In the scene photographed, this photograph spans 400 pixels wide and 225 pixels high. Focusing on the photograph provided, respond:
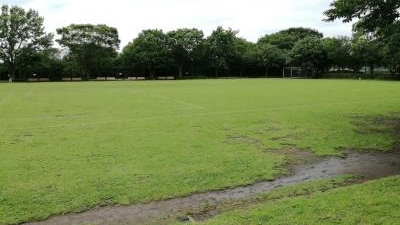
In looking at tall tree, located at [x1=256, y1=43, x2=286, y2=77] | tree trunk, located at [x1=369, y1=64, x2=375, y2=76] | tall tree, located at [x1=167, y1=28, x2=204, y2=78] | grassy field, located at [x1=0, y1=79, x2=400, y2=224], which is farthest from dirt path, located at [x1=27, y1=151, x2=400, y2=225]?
tall tree, located at [x1=256, y1=43, x2=286, y2=77]

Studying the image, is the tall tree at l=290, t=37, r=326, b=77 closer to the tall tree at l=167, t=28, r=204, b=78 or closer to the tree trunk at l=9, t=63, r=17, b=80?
the tall tree at l=167, t=28, r=204, b=78

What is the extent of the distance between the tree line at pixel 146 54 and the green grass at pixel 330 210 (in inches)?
2423

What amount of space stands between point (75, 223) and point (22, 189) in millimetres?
1909

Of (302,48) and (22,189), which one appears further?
(302,48)

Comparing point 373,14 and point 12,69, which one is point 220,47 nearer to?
point 12,69

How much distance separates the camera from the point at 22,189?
7.31 m

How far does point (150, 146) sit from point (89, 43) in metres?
65.7

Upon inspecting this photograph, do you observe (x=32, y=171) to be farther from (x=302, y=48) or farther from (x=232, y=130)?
(x=302, y=48)

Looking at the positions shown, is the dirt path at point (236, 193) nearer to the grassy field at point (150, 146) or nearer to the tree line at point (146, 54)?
the grassy field at point (150, 146)

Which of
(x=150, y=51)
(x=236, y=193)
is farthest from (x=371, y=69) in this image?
(x=236, y=193)

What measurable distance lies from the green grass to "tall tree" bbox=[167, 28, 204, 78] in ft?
230

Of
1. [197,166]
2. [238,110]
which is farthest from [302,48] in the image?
[197,166]

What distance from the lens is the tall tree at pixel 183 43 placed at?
75.8 metres

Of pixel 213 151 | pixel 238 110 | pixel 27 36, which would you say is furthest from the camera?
pixel 27 36
